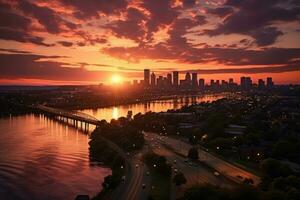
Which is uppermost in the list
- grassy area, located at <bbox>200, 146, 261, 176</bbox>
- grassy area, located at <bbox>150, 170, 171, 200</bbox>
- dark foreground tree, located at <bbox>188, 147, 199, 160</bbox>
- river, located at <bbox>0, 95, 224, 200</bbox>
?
dark foreground tree, located at <bbox>188, 147, 199, 160</bbox>

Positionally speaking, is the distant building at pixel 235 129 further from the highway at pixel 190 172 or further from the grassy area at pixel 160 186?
the grassy area at pixel 160 186

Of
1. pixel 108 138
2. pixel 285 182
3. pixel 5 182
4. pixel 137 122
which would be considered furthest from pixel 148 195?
pixel 137 122

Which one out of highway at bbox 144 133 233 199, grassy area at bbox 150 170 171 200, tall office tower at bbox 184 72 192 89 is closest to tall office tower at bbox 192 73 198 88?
tall office tower at bbox 184 72 192 89

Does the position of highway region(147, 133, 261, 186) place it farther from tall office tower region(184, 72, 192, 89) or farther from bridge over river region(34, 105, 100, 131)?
tall office tower region(184, 72, 192, 89)

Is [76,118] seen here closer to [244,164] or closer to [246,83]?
[244,164]

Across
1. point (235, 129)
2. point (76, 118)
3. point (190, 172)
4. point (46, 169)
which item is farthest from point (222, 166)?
point (76, 118)
